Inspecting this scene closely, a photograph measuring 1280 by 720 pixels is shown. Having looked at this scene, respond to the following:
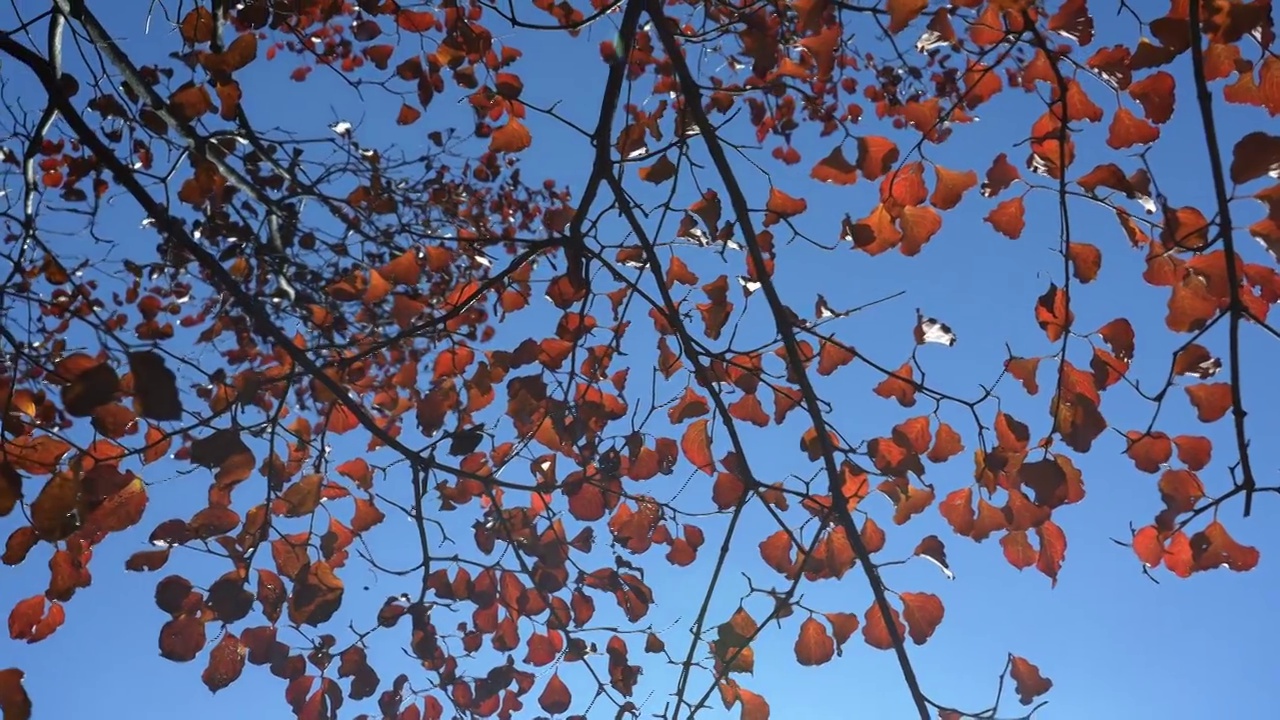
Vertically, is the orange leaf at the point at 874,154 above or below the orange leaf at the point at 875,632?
above

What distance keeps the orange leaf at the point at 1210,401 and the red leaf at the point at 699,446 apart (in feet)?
3.90

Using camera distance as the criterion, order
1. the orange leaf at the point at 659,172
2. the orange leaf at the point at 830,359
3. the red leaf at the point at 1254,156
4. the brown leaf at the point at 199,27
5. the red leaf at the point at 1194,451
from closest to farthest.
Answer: the red leaf at the point at 1254,156 < the red leaf at the point at 1194,451 < the orange leaf at the point at 659,172 < the orange leaf at the point at 830,359 < the brown leaf at the point at 199,27

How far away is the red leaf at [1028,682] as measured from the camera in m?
2.22

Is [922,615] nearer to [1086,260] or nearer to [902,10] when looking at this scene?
[1086,260]

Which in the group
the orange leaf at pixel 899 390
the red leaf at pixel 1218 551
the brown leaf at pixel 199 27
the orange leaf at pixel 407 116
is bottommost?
the red leaf at pixel 1218 551

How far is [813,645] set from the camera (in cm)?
256

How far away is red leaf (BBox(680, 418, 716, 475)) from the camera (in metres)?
2.67

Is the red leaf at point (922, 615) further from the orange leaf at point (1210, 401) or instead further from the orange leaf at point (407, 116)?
the orange leaf at point (407, 116)

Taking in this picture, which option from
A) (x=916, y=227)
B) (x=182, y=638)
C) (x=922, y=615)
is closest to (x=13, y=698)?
(x=182, y=638)

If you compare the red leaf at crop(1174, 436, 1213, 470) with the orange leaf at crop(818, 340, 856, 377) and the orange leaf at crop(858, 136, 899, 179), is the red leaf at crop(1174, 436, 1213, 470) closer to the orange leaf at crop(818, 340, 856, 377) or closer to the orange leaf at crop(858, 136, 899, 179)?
the orange leaf at crop(818, 340, 856, 377)

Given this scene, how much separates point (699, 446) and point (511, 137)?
3.44 ft

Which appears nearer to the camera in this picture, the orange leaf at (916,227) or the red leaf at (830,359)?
the orange leaf at (916,227)

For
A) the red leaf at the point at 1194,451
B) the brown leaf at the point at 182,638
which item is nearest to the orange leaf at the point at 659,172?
the red leaf at the point at 1194,451

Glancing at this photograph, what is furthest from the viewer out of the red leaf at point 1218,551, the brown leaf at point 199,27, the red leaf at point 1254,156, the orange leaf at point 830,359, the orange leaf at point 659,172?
the brown leaf at point 199,27
